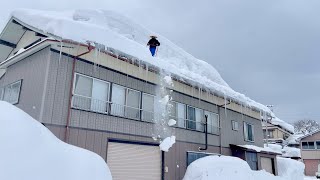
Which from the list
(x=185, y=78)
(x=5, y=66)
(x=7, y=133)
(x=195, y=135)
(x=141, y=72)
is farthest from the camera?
(x=195, y=135)

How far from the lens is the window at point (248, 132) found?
20.6 meters

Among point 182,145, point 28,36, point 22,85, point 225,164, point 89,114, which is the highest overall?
point 28,36

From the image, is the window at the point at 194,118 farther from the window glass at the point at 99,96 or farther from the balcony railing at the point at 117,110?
the window glass at the point at 99,96

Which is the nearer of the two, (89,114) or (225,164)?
(89,114)

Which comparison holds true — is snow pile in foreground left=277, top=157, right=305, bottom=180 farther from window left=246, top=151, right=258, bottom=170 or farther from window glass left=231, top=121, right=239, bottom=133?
window glass left=231, top=121, right=239, bottom=133

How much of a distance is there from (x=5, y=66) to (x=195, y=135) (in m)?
9.72

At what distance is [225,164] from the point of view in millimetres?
13594

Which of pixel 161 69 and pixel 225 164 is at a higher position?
pixel 161 69

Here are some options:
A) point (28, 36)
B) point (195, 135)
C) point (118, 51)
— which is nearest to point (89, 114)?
point (118, 51)

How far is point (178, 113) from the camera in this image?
14.7 meters

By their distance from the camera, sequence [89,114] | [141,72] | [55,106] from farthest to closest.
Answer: [141,72]
[89,114]
[55,106]

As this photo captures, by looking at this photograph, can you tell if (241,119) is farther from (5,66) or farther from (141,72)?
(5,66)

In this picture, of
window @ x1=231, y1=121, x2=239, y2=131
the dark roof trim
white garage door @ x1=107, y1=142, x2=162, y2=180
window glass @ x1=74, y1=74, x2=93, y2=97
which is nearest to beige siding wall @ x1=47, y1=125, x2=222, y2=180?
white garage door @ x1=107, y1=142, x2=162, y2=180

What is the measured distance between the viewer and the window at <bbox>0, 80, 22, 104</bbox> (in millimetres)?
11145
